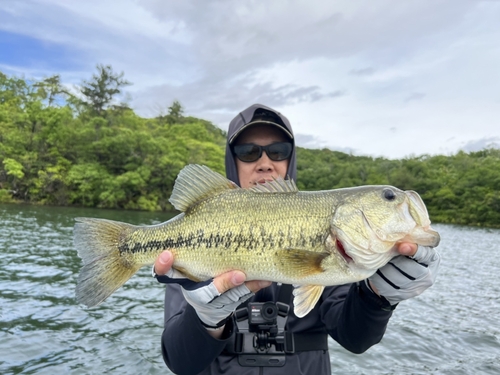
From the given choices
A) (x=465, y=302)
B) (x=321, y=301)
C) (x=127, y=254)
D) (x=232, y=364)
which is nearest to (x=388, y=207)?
(x=321, y=301)

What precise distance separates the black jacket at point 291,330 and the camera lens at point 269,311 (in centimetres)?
22

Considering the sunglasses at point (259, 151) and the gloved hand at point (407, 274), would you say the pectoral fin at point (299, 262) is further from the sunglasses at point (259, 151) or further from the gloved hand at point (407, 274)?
the sunglasses at point (259, 151)

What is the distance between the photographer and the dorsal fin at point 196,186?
293 cm

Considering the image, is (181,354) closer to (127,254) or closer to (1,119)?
(127,254)

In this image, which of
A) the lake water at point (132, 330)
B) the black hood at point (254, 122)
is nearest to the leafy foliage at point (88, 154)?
the lake water at point (132, 330)

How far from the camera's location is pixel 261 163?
160 inches

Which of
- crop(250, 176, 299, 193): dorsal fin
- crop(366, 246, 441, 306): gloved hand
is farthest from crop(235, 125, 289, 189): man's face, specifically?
crop(366, 246, 441, 306): gloved hand

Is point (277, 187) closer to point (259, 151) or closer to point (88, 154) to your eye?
point (259, 151)

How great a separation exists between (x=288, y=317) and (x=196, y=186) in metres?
1.38

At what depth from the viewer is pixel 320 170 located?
80125 millimetres

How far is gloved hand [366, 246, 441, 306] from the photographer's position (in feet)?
8.38

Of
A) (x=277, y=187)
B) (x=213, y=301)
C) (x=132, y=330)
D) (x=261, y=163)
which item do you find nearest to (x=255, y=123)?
(x=261, y=163)

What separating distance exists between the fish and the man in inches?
4.8

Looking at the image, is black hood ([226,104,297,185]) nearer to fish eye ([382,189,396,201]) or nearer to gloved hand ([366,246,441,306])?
fish eye ([382,189,396,201])
